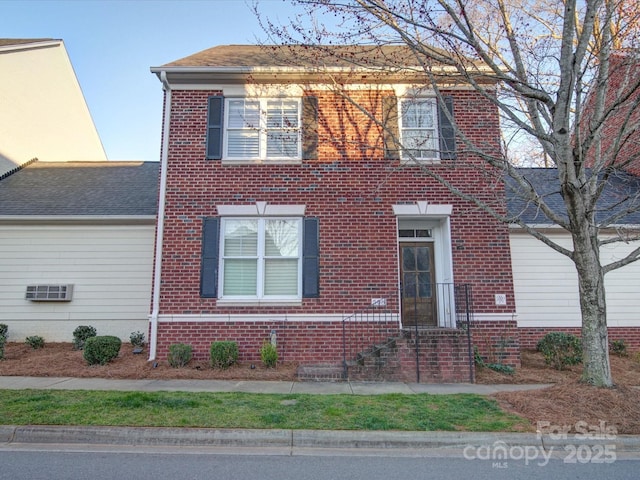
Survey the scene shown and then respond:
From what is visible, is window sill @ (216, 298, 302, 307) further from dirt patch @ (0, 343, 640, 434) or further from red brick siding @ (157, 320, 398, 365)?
dirt patch @ (0, 343, 640, 434)

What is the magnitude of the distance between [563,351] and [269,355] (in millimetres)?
6175

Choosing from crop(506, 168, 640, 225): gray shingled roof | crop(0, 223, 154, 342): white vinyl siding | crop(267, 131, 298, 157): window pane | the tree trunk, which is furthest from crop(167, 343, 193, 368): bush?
crop(506, 168, 640, 225): gray shingled roof

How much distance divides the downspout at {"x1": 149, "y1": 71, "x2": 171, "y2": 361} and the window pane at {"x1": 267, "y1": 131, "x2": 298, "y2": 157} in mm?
2360

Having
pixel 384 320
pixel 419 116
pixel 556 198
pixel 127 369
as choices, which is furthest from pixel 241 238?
pixel 556 198

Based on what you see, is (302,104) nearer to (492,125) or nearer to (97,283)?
(492,125)

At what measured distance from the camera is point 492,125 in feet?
31.1

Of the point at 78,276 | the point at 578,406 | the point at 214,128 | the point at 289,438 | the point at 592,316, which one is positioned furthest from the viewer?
the point at 78,276

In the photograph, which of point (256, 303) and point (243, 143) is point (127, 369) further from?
point (243, 143)

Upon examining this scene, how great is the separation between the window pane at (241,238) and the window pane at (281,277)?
485 millimetres

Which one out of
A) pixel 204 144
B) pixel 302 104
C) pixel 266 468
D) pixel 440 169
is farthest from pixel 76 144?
pixel 266 468

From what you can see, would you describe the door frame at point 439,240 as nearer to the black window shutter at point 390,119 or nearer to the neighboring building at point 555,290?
the black window shutter at point 390,119

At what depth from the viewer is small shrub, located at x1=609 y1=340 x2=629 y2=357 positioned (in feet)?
32.5

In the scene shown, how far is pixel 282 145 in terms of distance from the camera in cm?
959

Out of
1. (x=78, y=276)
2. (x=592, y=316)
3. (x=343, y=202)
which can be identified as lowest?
(x=592, y=316)
